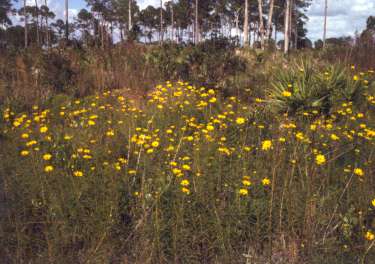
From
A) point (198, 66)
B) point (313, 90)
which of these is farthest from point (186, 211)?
point (198, 66)

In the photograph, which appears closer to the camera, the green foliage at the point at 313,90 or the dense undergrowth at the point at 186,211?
the dense undergrowth at the point at 186,211

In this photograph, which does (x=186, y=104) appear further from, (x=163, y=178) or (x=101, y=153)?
(x=163, y=178)

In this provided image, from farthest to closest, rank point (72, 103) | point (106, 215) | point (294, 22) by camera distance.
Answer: point (294, 22)
point (72, 103)
point (106, 215)

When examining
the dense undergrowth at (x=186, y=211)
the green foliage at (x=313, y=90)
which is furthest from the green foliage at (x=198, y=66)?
the dense undergrowth at (x=186, y=211)

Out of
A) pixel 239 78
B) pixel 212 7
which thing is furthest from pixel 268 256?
pixel 212 7

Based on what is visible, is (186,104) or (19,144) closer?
(19,144)

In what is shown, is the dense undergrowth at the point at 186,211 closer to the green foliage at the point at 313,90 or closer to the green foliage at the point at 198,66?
the green foliage at the point at 313,90

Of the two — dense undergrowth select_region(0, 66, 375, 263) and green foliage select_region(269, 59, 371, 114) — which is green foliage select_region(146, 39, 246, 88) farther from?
dense undergrowth select_region(0, 66, 375, 263)

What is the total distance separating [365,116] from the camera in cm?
547

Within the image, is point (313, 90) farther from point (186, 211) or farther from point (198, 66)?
point (198, 66)

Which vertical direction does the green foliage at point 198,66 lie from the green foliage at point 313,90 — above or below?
above

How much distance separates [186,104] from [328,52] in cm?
737

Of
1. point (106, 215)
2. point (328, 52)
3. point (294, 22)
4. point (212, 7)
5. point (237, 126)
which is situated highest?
point (212, 7)

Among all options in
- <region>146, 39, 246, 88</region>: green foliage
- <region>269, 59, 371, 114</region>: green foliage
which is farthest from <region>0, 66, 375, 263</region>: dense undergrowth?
<region>146, 39, 246, 88</region>: green foliage
